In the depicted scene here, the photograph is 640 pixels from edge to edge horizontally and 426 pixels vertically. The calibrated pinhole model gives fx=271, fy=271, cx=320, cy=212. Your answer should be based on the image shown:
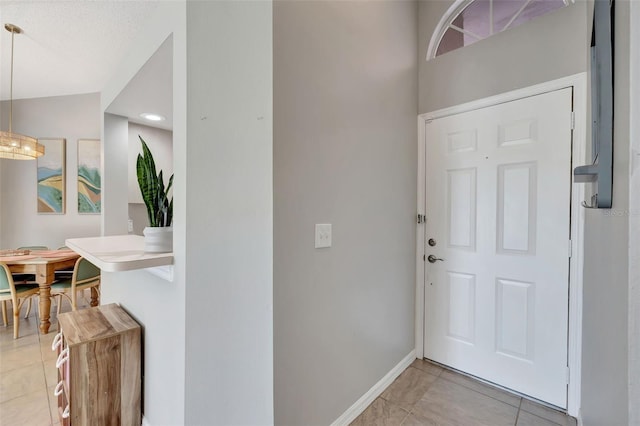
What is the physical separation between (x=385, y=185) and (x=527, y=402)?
1.63 metres

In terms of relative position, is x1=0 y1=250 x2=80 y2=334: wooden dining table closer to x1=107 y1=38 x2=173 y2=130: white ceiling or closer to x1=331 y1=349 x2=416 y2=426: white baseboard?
x1=107 y1=38 x2=173 y2=130: white ceiling

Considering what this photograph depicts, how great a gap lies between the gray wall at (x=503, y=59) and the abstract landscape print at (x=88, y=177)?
14.6 feet

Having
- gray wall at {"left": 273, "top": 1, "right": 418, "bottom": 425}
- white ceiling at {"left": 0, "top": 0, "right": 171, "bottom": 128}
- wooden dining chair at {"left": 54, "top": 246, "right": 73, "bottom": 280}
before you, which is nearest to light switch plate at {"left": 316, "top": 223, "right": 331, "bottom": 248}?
gray wall at {"left": 273, "top": 1, "right": 418, "bottom": 425}

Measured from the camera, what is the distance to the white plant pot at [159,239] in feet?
4.17

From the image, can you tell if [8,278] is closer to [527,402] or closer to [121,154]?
[121,154]

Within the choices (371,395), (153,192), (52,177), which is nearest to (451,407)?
(371,395)

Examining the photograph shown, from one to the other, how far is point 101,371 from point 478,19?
3200mm

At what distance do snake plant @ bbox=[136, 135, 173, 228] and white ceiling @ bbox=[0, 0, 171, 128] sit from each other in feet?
2.12

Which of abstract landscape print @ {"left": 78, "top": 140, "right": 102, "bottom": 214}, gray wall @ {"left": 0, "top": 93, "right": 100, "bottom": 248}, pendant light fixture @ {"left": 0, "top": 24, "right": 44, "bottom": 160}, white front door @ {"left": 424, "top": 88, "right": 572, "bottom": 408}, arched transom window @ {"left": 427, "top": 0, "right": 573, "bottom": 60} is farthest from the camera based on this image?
abstract landscape print @ {"left": 78, "top": 140, "right": 102, "bottom": 214}

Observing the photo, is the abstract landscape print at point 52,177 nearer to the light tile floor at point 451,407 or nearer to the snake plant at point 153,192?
the snake plant at point 153,192

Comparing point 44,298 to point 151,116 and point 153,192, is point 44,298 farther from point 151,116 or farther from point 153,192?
point 153,192

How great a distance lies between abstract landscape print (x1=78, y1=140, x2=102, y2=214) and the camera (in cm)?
389

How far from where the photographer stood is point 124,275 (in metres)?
1.73

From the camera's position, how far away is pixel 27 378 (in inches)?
80.0
